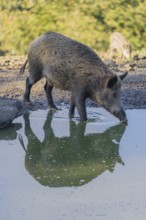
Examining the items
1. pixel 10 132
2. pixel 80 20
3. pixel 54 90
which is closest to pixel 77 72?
pixel 10 132

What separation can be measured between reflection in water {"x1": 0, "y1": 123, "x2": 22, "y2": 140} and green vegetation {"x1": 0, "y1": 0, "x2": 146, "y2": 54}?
11.0 m

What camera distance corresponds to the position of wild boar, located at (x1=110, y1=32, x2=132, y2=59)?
16062 millimetres

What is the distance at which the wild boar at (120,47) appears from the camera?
1606 cm

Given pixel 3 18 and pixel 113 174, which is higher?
pixel 113 174

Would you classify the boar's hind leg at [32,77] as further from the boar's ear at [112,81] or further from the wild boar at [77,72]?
the boar's ear at [112,81]

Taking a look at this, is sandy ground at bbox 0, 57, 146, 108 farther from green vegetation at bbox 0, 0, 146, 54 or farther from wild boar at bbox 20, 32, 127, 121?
green vegetation at bbox 0, 0, 146, 54

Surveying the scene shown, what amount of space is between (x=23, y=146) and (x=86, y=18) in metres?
12.3

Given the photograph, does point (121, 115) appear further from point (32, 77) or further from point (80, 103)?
point (32, 77)

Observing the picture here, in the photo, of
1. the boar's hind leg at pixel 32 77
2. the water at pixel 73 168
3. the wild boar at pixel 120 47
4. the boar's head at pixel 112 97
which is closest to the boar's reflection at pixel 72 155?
the water at pixel 73 168

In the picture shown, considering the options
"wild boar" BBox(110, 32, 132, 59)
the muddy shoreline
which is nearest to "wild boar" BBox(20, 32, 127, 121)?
the muddy shoreline

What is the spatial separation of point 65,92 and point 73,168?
457 centimetres

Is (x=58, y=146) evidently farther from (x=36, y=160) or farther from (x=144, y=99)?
(x=144, y=99)

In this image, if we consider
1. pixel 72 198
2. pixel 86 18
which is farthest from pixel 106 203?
pixel 86 18

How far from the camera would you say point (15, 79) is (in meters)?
12.5
